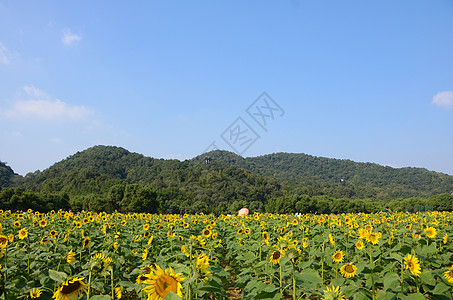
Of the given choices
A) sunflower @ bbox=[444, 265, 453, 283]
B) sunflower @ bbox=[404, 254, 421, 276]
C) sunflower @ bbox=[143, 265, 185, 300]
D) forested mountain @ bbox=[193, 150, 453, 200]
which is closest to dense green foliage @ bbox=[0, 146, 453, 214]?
forested mountain @ bbox=[193, 150, 453, 200]

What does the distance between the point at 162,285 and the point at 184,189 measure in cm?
8148

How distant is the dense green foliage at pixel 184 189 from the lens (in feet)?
156

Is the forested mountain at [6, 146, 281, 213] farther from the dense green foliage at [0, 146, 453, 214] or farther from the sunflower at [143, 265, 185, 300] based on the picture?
the sunflower at [143, 265, 185, 300]

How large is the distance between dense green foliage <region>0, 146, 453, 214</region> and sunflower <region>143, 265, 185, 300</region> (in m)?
33.1

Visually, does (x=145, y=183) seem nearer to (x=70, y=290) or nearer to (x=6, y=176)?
(x=6, y=176)

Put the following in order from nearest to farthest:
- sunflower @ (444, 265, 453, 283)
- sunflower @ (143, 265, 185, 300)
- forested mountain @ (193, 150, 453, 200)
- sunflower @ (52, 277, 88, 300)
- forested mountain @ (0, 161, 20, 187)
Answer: sunflower @ (143, 265, 185, 300)
sunflower @ (52, 277, 88, 300)
sunflower @ (444, 265, 453, 283)
forested mountain @ (0, 161, 20, 187)
forested mountain @ (193, 150, 453, 200)

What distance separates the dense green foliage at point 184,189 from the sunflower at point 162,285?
33.1 m

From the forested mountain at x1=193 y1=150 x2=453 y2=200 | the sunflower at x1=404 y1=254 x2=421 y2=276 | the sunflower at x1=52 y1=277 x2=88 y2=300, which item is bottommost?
the sunflower at x1=52 y1=277 x2=88 y2=300

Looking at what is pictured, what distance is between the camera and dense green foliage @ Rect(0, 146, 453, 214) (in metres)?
47.5

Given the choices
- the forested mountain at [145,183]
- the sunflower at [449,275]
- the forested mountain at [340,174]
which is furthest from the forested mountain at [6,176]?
the sunflower at [449,275]

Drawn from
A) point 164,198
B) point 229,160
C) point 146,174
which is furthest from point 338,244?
point 229,160

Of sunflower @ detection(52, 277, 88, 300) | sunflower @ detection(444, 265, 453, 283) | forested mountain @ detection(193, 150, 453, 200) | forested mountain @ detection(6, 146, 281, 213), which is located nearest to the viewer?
sunflower @ detection(52, 277, 88, 300)

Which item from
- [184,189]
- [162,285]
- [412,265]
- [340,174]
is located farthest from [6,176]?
[340,174]

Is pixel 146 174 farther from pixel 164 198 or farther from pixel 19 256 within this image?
pixel 19 256
